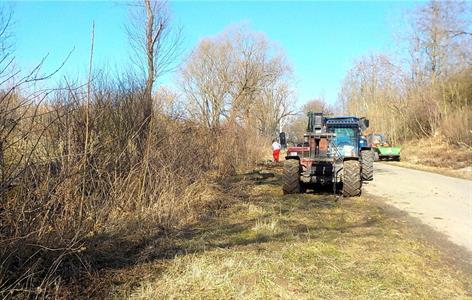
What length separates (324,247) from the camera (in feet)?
20.9

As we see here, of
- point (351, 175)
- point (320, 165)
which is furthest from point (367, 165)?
point (351, 175)

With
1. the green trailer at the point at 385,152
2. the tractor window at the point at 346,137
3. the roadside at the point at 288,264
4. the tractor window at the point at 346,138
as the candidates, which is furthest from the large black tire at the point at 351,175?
the green trailer at the point at 385,152

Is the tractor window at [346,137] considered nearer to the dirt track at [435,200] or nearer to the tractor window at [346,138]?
the tractor window at [346,138]

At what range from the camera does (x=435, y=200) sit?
11508 mm

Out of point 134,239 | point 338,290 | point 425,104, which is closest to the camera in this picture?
point 338,290

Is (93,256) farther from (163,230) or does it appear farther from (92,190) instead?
(163,230)

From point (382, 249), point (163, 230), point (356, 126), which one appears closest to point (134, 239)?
point (163, 230)

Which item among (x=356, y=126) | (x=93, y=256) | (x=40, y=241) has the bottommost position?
(x=93, y=256)

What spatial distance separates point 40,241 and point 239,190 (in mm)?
7902

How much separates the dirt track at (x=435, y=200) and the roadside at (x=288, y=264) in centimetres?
71

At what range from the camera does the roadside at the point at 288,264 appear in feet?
15.2

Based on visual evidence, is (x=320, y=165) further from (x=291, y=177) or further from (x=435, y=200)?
(x=435, y=200)

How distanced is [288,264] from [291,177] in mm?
6468

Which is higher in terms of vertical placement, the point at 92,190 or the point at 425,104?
the point at 425,104
